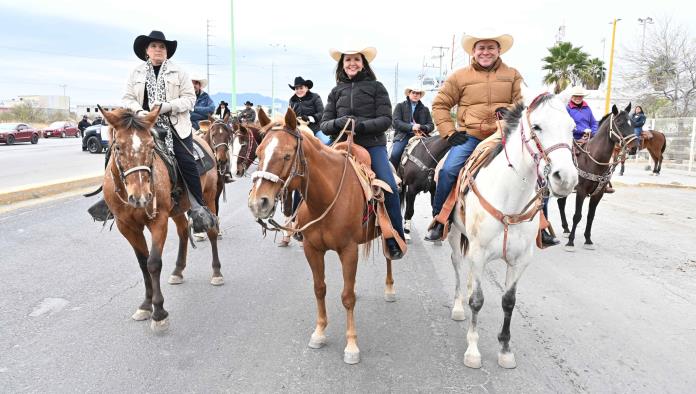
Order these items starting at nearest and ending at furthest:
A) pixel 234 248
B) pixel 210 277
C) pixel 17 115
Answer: pixel 210 277, pixel 234 248, pixel 17 115

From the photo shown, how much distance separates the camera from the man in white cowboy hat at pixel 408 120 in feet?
27.9

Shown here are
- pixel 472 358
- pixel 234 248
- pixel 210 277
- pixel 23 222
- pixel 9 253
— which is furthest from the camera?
pixel 23 222

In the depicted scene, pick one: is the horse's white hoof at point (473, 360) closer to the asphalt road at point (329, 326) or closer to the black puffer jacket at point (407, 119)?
the asphalt road at point (329, 326)

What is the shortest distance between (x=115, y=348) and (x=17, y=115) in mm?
62614

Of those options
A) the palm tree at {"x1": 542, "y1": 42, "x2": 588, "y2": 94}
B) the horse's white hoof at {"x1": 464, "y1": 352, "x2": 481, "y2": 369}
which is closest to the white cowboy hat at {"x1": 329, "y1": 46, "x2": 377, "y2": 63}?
the horse's white hoof at {"x1": 464, "y1": 352, "x2": 481, "y2": 369}

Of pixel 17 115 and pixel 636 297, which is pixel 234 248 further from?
pixel 17 115

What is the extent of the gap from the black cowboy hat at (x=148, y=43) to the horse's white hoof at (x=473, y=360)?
14.8ft

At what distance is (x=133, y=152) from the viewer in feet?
12.6

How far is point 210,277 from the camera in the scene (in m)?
5.68

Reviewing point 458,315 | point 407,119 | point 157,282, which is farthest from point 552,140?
point 407,119

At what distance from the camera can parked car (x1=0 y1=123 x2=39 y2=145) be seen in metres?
30.1

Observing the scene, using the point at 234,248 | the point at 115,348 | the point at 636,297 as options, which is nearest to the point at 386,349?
the point at 115,348

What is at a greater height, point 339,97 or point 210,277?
point 339,97

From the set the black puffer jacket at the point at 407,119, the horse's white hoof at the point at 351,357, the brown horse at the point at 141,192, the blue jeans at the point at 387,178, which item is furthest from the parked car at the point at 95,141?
the horse's white hoof at the point at 351,357
